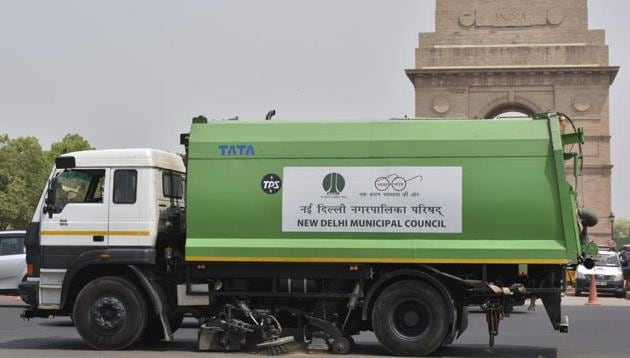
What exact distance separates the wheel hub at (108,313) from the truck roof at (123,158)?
1.83 meters

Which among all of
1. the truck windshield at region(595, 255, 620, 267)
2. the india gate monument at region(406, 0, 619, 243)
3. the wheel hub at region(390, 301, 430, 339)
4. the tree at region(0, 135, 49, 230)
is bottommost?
the wheel hub at region(390, 301, 430, 339)

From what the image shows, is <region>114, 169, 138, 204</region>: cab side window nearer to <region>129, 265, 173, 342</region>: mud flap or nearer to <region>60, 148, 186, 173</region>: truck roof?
<region>60, 148, 186, 173</region>: truck roof

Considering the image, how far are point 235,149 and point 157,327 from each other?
307 centimetres

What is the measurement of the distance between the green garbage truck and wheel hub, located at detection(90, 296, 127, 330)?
0.06 ft

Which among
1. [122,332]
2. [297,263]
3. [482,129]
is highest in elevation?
[482,129]

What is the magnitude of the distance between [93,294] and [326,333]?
3.18m

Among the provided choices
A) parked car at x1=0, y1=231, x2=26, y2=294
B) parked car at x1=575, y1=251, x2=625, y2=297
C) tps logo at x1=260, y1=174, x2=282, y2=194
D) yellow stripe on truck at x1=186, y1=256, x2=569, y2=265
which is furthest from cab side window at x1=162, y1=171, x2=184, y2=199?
parked car at x1=575, y1=251, x2=625, y2=297

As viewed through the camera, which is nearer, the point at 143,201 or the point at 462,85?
the point at 143,201

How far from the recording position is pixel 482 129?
44.1 ft

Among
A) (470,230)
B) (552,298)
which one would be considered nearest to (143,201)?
(470,230)

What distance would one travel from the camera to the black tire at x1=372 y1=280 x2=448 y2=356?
1333cm

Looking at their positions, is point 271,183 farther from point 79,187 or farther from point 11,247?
point 11,247

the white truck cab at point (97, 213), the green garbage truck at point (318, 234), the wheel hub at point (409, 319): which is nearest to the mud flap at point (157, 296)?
the green garbage truck at point (318, 234)

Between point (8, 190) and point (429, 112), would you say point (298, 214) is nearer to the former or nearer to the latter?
point (429, 112)
